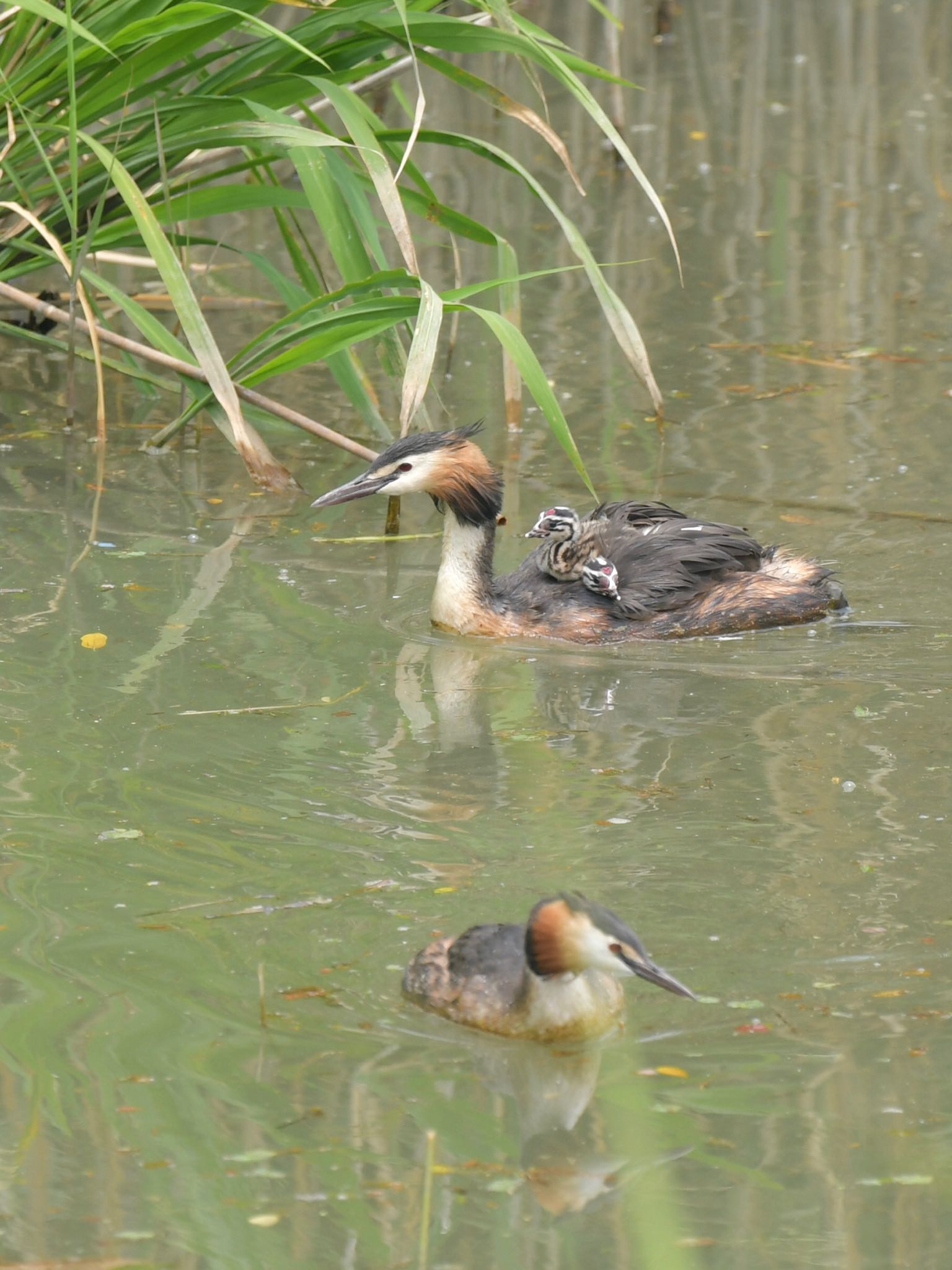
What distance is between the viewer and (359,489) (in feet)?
22.1

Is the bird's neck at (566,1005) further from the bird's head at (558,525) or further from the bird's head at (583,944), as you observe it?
the bird's head at (558,525)

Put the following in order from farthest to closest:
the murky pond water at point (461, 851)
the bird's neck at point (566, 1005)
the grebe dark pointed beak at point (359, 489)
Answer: the grebe dark pointed beak at point (359, 489) < the bird's neck at point (566, 1005) < the murky pond water at point (461, 851)

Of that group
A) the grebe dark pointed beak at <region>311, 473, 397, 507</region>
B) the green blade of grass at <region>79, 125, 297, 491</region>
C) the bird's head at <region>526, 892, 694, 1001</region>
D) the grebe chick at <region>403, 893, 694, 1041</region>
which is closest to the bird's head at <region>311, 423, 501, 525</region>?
the grebe dark pointed beak at <region>311, 473, 397, 507</region>

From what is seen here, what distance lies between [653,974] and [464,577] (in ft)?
10.0

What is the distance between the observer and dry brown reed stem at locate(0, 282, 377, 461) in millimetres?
7426

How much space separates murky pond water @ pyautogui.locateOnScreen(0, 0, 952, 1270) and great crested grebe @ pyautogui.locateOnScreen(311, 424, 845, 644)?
12cm

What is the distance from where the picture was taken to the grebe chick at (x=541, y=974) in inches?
149

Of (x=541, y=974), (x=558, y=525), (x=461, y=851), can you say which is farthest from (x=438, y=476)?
(x=541, y=974)

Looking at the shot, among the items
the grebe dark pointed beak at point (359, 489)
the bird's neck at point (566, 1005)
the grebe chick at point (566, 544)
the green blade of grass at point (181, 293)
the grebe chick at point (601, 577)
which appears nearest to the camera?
the bird's neck at point (566, 1005)

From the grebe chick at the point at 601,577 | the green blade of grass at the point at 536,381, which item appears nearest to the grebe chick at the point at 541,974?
the grebe chick at the point at 601,577

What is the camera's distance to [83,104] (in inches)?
293

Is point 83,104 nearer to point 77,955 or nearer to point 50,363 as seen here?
point 50,363

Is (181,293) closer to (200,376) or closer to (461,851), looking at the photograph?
(200,376)

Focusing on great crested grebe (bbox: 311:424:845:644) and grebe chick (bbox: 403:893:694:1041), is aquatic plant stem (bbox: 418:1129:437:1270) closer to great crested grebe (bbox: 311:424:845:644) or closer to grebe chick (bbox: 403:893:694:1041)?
grebe chick (bbox: 403:893:694:1041)
